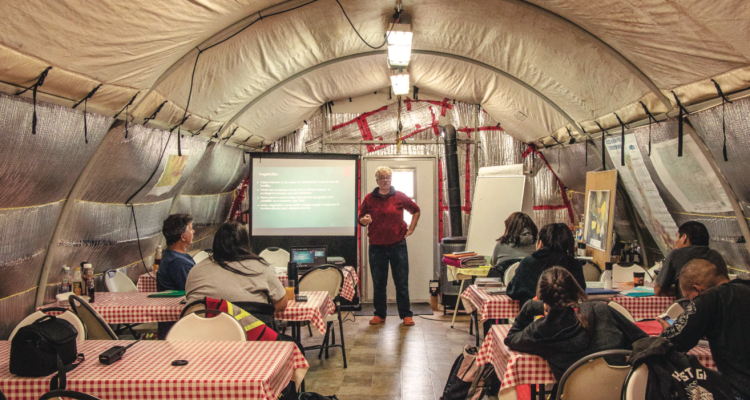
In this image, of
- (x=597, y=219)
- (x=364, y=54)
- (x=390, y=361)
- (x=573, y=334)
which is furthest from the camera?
(x=364, y=54)

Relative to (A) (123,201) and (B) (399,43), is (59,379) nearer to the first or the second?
(A) (123,201)

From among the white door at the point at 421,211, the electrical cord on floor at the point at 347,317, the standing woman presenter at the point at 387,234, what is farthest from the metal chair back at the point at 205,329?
the white door at the point at 421,211

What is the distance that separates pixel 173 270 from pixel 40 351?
184cm

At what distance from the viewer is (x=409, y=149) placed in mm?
7441

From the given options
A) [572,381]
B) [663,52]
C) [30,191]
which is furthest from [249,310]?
[663,52]

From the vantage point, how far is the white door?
23.6 ft

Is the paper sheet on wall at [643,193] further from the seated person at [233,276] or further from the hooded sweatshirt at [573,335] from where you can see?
the seated person at [233,276]

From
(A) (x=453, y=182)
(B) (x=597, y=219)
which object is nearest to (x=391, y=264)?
(A) (x=453, y=182)

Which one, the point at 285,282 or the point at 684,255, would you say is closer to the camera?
the point at 684,255

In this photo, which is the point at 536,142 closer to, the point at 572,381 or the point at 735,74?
the point at 735,74

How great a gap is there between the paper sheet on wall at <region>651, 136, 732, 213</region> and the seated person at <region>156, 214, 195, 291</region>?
3.43 m

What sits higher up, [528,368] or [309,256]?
[309,256]

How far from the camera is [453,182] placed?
715 cm

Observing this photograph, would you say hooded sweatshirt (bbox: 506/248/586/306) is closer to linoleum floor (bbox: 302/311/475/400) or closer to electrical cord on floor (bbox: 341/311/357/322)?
linoleum floor (bbox: 302/311/475/400)
